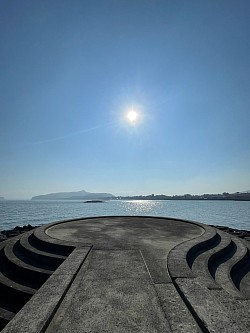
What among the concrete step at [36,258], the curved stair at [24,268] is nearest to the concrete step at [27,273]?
the curved stair at [24,268]

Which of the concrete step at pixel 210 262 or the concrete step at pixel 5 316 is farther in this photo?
the concrete step at pixel 5 316

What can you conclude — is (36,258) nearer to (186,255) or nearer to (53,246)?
(53,246)

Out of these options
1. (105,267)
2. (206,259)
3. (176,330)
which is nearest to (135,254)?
(105,267)

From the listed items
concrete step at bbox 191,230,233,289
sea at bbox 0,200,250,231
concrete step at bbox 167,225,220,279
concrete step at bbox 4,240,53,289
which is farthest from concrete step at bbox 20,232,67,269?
sea at bbox 0,200,250,231

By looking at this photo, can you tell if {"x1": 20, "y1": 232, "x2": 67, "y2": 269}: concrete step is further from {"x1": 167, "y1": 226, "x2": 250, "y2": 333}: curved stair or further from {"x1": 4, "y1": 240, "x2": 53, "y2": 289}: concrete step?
{"x1": 167, "y1": 226, "x2": 250, "y2": 333}: curved stair

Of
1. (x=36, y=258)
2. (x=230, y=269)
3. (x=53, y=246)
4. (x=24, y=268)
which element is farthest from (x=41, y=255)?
(x=230, y=269)

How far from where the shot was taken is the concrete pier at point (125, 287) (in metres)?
3.24

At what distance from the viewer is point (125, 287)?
14.5 ft

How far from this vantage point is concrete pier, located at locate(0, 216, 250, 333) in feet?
10.6

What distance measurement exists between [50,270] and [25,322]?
3207 mm

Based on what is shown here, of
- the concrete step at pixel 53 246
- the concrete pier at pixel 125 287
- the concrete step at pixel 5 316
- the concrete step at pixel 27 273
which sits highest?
the concrete step at pixel 53 246

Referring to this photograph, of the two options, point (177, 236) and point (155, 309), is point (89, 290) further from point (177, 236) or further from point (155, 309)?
point (177, 236)

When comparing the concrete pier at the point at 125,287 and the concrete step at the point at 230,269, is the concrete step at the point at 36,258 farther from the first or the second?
the concrete step at the point at 230,269

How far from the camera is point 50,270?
6.25 meters
